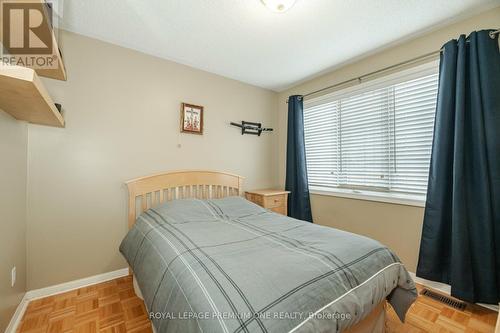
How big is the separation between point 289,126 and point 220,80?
46.7 inches

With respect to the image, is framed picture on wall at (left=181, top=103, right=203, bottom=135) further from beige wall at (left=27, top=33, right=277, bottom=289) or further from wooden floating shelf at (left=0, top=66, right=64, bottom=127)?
wooden floating shelf at (left=0, top=66, right=64, bottom=127)

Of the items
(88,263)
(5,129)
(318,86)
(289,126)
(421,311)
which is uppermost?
(318,86)

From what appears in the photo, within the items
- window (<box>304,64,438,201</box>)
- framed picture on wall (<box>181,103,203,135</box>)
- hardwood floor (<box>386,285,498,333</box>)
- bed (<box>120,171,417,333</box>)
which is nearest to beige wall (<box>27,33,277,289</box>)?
framed picture on wall (<box>181,103,203,135</box>)

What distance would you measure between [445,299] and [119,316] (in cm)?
265

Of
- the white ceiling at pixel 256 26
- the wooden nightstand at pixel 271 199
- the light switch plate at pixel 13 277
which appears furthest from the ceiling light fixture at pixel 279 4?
the light switch plate at pixel 13 277

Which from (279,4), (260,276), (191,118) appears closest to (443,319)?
(260,276)

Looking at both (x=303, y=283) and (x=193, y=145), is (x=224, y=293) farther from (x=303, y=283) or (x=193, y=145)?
(x=193, y=145)

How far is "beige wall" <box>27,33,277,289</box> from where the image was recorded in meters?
1.90

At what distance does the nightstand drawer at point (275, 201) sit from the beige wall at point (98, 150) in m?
0.92

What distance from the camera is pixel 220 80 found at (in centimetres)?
295

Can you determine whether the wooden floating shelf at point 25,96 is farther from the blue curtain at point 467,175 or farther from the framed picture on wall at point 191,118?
the blue curtain at point 467,175

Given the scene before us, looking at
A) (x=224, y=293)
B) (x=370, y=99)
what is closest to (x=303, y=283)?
(x=224, y=293)

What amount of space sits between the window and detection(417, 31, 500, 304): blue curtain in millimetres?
205

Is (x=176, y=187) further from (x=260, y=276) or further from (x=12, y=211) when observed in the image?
(x=260, y=276)
